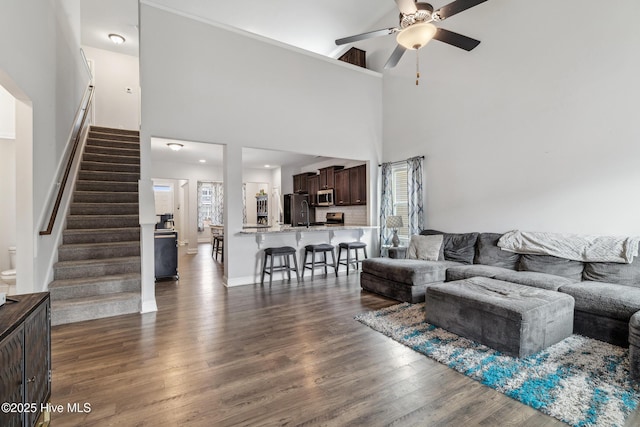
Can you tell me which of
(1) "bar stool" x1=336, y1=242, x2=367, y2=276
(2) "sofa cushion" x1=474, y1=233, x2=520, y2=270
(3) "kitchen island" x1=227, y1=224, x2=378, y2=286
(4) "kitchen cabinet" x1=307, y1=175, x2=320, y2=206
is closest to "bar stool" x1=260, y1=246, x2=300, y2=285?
(3) "kitchen island" x1=227, y1=224, x2=378, y2=286

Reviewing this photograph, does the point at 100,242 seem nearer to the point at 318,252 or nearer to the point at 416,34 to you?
the point at 318,252

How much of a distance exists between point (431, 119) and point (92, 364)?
Result: 224 inches

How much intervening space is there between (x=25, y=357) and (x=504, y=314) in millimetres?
3138

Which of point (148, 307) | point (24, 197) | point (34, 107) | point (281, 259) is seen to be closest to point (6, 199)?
point (24, 197)

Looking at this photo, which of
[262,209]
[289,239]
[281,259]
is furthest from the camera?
[262,209]

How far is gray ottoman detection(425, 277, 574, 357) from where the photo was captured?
7.97ft

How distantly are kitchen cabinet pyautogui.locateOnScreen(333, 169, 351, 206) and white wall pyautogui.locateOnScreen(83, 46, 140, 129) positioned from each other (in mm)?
5867

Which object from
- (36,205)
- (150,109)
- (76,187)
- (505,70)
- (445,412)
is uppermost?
(505,70)

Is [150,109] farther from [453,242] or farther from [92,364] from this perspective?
[453,242]

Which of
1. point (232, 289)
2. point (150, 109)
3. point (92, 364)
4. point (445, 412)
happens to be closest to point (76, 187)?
point (150, 109)

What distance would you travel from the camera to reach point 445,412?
1805 millimetres

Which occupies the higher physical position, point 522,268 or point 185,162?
point 185,162

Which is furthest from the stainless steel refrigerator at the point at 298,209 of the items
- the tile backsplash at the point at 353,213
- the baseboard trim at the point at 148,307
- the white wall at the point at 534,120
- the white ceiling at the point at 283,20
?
the baseboard trim at the point at 148,307

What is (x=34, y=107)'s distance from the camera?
2.89m
